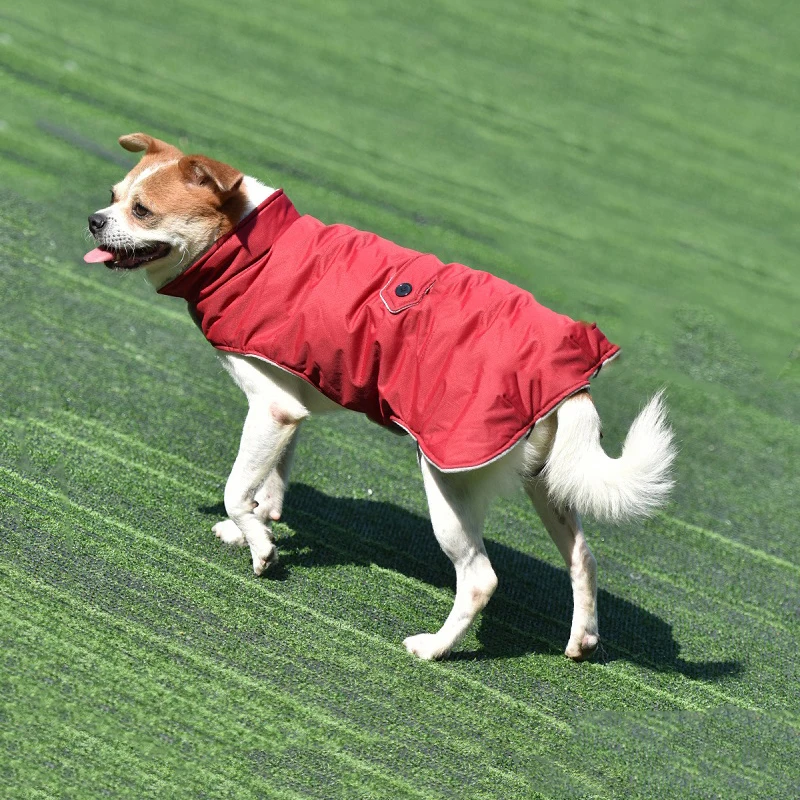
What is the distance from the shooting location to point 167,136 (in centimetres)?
823

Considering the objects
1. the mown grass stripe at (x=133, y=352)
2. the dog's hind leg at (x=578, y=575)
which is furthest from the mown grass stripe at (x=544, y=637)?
the mown grass stripe at (x=133, y=352)

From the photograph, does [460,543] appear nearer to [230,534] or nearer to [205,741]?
[230,534]

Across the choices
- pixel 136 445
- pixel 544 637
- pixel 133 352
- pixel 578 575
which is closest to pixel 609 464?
pixel 578 575

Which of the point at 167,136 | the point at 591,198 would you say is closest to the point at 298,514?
the point at 167,136

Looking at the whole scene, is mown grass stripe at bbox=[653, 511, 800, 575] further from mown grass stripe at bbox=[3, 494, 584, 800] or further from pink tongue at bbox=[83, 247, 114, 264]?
pink tongue at bbox=[83, 247, 114, 264]

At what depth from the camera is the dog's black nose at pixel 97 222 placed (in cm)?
415

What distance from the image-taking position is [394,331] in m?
3.86

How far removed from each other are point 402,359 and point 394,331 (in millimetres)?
107

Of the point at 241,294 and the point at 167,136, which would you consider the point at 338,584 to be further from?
the point at 167,136

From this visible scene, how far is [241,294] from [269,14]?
279 inches

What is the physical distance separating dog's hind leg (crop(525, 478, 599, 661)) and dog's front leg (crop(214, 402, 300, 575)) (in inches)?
39.6

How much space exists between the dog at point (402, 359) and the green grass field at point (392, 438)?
389mm

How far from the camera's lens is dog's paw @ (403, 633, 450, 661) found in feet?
13.0

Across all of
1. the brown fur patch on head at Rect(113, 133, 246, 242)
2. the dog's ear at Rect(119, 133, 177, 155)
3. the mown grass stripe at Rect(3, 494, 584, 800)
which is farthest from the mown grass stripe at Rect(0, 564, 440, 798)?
the dog's ear at Rect(119, 133, 177, 155)
